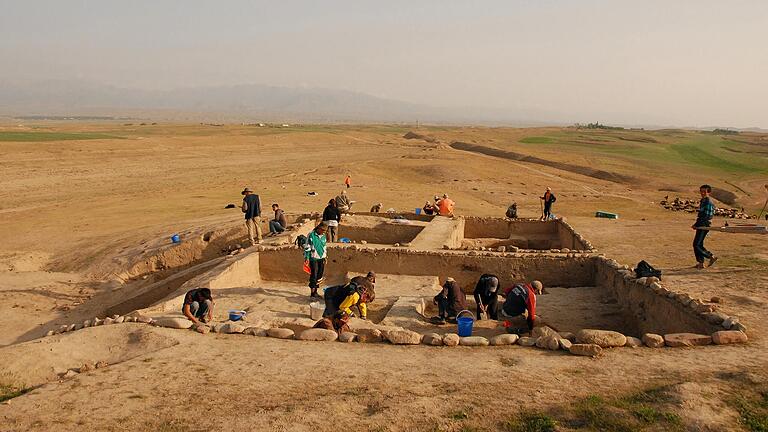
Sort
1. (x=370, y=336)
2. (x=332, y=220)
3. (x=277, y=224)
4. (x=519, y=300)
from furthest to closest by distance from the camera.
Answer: (x=277, y=224)
(x=332, y=220)
(x=519, y=300)
(x=370, y=336)

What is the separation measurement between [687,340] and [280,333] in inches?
222

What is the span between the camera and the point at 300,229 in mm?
16859

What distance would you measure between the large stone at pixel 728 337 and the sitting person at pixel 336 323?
5.11 meters

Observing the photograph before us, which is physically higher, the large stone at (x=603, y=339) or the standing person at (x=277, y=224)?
the large stone at (x=603, y=339)

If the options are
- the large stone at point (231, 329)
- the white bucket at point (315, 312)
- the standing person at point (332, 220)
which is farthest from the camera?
the standing person at point (332, 220)

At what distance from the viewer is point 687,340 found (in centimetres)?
779

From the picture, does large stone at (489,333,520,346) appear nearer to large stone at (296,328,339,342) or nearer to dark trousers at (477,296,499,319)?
dark trousers at (477,296,499,319)

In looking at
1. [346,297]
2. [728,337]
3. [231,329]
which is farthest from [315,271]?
[728,337]

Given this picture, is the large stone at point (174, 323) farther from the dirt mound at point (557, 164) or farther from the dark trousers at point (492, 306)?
the dirt mound at point (557, 164)

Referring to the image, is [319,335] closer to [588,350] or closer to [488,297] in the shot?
[488,297]

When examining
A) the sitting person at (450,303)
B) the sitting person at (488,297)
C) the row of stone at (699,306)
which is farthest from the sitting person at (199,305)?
the row of stone at (699,306)

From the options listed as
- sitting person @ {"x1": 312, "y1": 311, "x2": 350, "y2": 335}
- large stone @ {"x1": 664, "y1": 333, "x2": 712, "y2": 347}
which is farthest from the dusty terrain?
sitting person @ {"x1": 312, "y1": 311, "x2": 350, "y2": 335}

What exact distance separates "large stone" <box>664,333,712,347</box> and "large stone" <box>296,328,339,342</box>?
4.58 m

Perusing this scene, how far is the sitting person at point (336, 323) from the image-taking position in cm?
875
